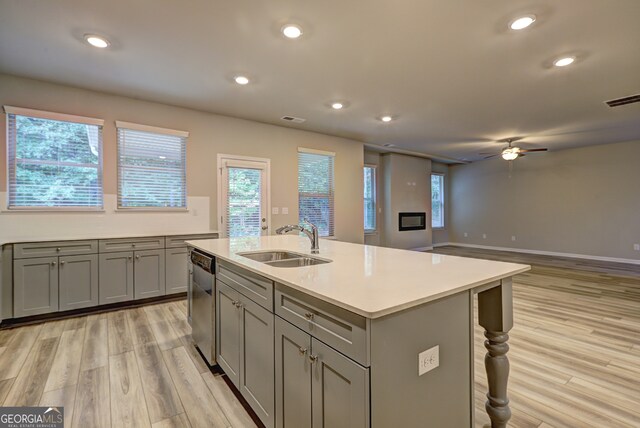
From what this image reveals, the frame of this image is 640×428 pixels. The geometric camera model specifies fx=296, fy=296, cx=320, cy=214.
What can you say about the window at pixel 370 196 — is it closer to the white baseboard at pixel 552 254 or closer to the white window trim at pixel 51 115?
the white baseboard at pixel 552 254

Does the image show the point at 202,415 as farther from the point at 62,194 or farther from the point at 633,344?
the point at 633,344

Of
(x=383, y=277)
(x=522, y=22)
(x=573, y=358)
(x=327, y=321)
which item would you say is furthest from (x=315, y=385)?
(x=522, y=22)

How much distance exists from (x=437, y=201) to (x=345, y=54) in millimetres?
7958

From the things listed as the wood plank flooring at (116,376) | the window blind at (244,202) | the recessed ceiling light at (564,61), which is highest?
the recessed ceiling light at (564,61)

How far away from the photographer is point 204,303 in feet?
7.87

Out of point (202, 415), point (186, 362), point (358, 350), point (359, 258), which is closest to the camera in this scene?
point (358, 350)

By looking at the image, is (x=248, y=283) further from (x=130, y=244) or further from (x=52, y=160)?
(x=52, y=160)

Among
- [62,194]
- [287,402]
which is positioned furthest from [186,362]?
[62,194]

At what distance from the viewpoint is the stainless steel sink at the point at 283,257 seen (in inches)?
85.9

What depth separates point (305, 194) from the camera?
5801 mm

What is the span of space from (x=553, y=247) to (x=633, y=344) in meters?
6.04

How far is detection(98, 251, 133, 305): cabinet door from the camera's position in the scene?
11.7 ft

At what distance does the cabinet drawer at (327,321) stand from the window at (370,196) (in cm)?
653

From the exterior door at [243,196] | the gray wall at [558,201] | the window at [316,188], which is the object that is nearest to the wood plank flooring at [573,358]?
the gray wall at [558,201]
